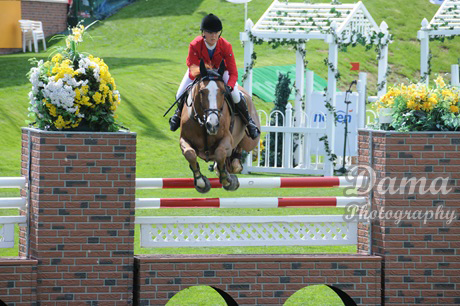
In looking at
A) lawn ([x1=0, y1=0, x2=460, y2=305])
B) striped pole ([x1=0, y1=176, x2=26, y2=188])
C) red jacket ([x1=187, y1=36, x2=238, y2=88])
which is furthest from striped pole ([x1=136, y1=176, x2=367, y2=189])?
lawn ([x1=0, y1=0, x2=460, y2=305])

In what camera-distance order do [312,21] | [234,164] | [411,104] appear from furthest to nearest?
1. [312,21]
2. [234,164]
3. [411,104]

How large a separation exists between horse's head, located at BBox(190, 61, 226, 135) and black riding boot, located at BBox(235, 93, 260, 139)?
1.55 feet

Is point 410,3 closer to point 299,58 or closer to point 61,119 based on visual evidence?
point 299,58

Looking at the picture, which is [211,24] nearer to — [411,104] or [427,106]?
[411,104]

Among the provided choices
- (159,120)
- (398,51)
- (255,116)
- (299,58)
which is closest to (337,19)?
(299,58)

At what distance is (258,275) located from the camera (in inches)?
Result: 272

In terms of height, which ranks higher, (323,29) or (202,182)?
(323,29)

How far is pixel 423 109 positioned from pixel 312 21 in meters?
8.61

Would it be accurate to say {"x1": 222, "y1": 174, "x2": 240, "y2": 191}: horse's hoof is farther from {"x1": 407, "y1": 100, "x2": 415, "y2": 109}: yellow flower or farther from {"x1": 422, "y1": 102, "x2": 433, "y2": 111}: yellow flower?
{"x1": 422, "y1": 102, "x2": 433, "y2": 111}: yellow flower

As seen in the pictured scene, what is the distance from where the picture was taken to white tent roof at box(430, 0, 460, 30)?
55.0ft

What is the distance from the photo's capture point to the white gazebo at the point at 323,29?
15414 mm

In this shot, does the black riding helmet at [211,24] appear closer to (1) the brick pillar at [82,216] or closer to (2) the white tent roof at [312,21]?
(1) the brick pillar at [82,216]

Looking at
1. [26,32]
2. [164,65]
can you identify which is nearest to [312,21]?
[164,65]

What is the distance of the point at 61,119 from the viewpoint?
6.55m
